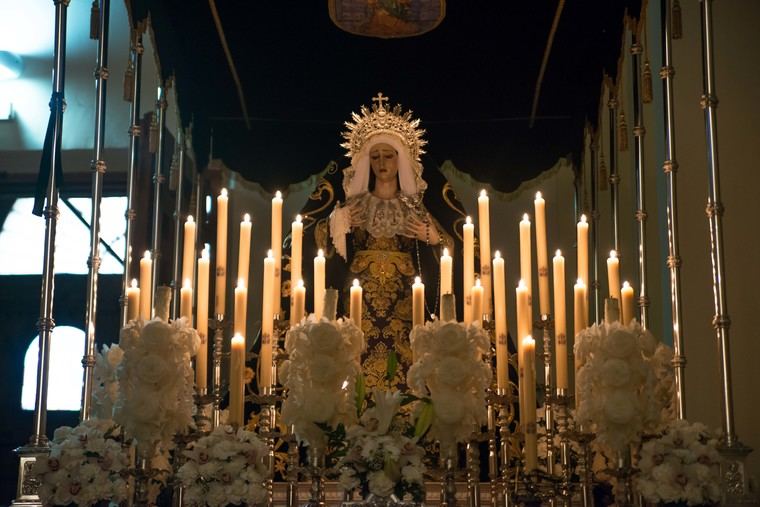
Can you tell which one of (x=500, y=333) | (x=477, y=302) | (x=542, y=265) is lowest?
(x=500, y=333)

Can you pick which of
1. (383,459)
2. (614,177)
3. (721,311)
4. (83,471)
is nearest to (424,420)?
(383,459)

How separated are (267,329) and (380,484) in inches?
37.0

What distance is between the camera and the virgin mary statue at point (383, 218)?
271 inches

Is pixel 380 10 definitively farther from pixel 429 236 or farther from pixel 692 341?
pixel 692 341

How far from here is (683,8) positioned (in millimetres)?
6891

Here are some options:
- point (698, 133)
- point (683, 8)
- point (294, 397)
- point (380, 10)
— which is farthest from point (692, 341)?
point (294, 397)

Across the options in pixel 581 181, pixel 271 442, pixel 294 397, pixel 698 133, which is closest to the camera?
pixel 294 397

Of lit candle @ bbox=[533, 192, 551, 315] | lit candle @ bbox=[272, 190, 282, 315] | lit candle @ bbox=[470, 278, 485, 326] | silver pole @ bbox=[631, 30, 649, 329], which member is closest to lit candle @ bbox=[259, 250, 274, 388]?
lit candle @ bbox=[272, 190, 282, 315]

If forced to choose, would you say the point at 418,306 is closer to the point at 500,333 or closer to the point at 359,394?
the point at 500,333

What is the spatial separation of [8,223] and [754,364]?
19.5 ft

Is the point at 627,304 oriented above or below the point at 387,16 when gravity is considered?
below

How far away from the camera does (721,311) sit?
4.84 meters

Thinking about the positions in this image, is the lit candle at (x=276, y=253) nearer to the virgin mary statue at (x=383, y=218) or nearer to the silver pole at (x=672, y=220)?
the silver pole at (x=672, y=220)

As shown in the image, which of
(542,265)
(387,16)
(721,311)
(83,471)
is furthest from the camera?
(387,16)
